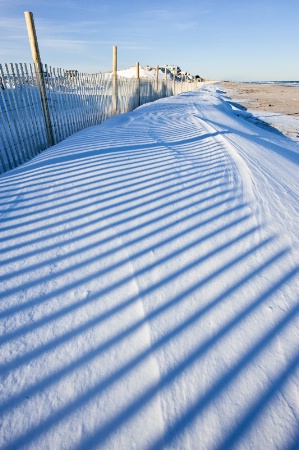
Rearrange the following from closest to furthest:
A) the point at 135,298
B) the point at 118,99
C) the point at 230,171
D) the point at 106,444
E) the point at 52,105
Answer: the point at 106,444 → the point at 135,298 → the point at 230,171 → the point at 52,105 → the point at 118,99

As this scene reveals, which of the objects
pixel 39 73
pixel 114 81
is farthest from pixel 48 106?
pixel 114 81

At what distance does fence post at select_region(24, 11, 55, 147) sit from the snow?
285cm

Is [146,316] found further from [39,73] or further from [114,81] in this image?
[114,81]

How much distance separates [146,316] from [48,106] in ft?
17.4

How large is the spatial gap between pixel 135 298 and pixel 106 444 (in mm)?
732

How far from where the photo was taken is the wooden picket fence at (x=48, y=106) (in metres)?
4.26

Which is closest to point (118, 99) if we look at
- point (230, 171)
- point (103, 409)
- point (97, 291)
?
point (230, 171)

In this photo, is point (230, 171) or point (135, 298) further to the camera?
point (230, 171)

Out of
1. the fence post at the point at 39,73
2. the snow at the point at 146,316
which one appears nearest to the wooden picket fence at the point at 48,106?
the fence post at the point at 39,73

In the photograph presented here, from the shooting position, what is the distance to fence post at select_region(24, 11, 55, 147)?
4.62 m

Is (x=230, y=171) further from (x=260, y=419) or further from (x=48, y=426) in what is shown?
(x=48, y=426)

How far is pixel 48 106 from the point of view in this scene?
17.2 feet

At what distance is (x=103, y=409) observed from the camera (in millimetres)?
A: 1081

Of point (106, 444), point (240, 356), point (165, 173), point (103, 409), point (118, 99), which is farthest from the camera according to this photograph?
point (118, 99)
